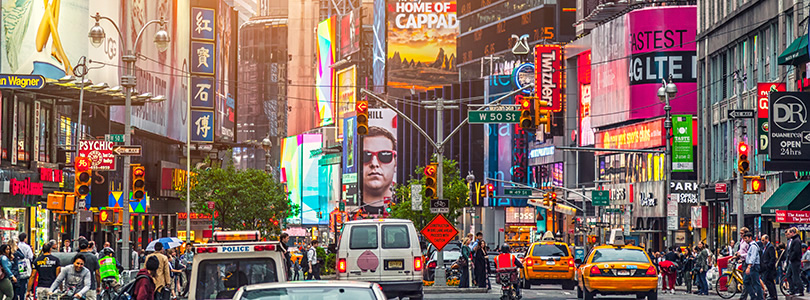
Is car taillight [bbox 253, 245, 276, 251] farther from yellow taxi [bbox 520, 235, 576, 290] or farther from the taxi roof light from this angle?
yellow taxi [bbox 520, 235, 576, 290]

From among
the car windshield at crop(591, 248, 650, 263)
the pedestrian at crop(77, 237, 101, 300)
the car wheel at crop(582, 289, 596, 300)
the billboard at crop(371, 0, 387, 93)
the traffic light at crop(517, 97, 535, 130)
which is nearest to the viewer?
the pedestrian at crop(77, 237, 101, 300)

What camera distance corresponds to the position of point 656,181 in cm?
8338

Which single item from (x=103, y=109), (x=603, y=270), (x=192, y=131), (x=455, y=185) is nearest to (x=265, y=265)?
(x=603, y=270)

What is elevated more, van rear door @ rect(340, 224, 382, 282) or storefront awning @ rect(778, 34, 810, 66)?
storefront awning @ rect(778, 34, 810, 66)

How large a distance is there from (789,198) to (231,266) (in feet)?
107

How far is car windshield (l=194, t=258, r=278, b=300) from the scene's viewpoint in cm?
1791

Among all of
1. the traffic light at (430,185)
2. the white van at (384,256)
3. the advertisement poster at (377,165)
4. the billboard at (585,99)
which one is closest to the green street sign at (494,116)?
the traffic light at (430,185)

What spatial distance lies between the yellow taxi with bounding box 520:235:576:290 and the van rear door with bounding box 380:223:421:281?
39.0 ft

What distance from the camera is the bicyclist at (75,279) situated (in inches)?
896

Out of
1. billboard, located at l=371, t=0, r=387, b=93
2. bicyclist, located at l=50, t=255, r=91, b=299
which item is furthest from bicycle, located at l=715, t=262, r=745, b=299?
billboard, located at l=371, t=0, r=387, b=93

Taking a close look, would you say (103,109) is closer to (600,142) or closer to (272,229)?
Result: (272,229)

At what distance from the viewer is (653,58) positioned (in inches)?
3361

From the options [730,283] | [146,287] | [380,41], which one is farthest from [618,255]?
[380,41]

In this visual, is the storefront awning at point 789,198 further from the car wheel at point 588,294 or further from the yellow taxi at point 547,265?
the car wheel at point 588,294
